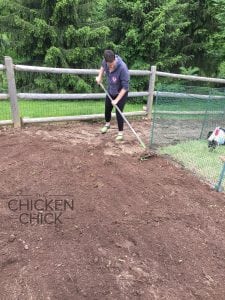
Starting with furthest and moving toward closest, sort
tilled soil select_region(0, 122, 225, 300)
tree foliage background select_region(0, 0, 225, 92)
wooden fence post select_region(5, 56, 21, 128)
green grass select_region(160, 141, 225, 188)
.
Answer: tree foliage background select_region(0, 0, 225, 92) < wooden fence post select_region(5, 56, 21, 128) < green grass select_region(160, 141, 225, 188) < tilled soil select_region(0, 122, 225, 300)

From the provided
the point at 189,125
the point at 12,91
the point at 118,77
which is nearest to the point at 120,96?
the point at 118,77

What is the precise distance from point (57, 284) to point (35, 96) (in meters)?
4.37

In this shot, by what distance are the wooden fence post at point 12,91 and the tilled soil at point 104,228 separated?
3.97ft

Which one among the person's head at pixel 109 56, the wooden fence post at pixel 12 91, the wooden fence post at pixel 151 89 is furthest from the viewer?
the wooden fence post at pixel 151 89

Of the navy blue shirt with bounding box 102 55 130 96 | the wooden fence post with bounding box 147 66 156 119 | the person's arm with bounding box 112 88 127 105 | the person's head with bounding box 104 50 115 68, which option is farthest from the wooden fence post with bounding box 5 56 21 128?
the wooden fence post with bounding box 147 66 156 119

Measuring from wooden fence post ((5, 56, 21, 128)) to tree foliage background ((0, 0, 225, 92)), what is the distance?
2.74m

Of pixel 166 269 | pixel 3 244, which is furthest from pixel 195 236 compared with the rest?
pixel 3 244

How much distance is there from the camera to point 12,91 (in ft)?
19.5

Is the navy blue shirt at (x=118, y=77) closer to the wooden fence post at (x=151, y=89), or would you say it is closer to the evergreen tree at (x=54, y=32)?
the wooden fence post at (x=151, y=89)

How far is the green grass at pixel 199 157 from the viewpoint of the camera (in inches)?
195

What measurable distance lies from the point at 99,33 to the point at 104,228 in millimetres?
6798

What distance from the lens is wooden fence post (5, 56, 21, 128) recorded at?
5.81 m

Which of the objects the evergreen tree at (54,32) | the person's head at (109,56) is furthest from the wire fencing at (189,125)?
the evergreen tree at (54,32)

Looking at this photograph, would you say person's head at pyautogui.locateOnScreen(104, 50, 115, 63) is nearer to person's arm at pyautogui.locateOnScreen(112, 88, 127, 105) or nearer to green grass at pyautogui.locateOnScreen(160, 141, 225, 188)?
person's arm at pyautogui.locateOnScreen(112, 88, 127, 105)
